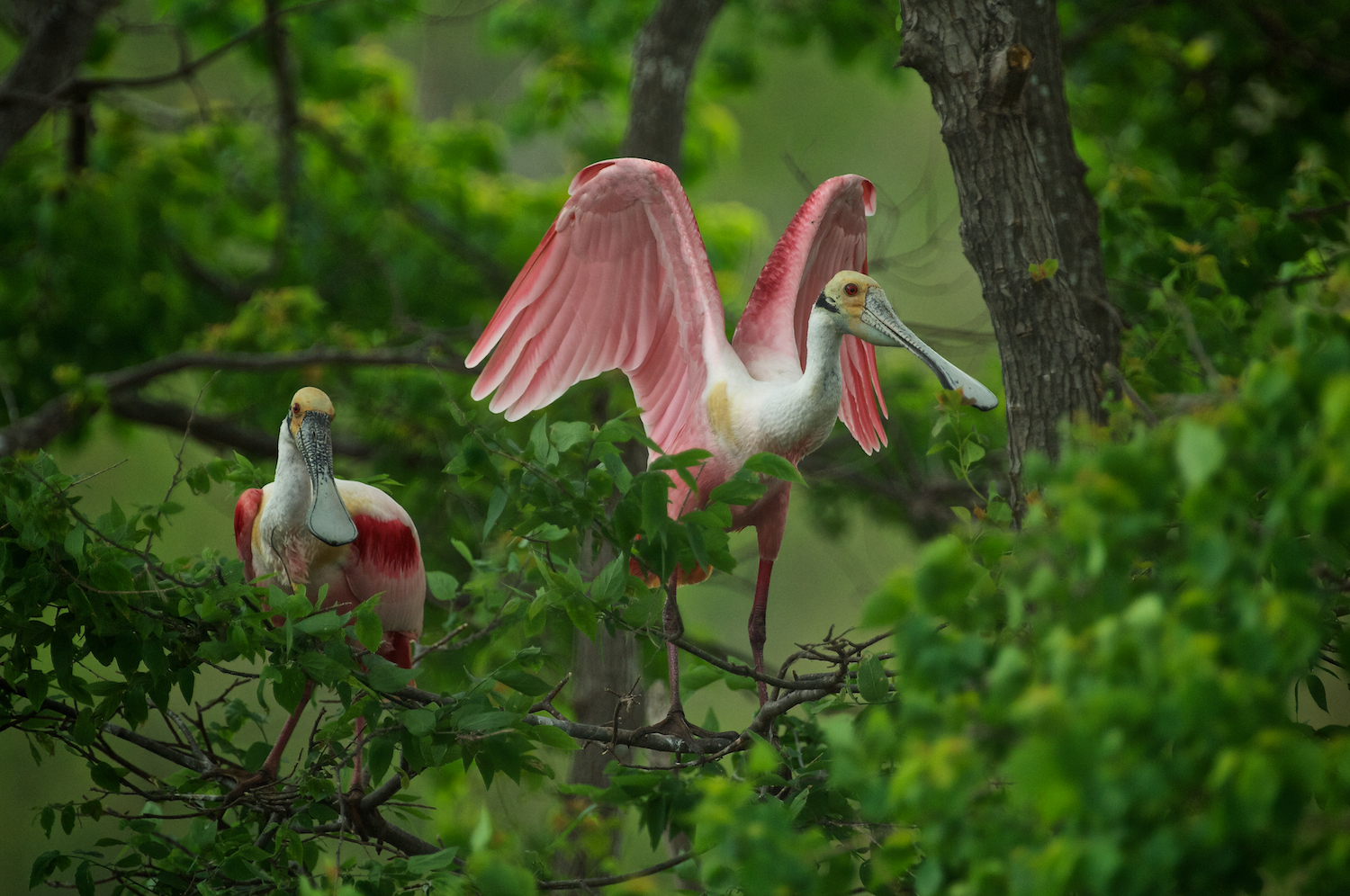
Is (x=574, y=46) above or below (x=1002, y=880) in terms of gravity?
above

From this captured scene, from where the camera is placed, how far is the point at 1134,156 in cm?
640

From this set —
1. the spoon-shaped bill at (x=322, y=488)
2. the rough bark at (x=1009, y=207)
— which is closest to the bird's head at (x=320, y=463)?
the spoon-shaped bill at (x=322, y=488)

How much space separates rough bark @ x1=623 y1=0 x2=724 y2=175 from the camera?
4.54m

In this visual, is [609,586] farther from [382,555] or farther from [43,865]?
[43,865]

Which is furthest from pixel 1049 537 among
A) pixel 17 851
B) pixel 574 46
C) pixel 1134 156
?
pixel 17 851

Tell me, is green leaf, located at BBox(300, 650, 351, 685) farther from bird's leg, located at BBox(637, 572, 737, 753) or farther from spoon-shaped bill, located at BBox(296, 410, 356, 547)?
bird's leg, located at BBox(637, 572, 737, 753)

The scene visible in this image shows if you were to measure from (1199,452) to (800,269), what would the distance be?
168 cm

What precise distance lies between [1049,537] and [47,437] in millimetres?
4512

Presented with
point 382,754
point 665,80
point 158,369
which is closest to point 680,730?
point 382,754

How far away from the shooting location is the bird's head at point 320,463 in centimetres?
261

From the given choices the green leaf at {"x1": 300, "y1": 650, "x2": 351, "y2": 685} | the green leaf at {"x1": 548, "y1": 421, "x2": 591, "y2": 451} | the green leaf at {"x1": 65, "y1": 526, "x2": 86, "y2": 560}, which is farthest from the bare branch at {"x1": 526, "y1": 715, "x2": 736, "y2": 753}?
the green leaf at {"x1": 65, "y1": 526, "x2": 86, "y2": 560}

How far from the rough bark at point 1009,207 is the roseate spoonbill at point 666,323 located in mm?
254

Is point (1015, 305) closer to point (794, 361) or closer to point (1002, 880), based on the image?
point (794, 361)

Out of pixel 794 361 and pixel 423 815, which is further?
pixel 794 361
